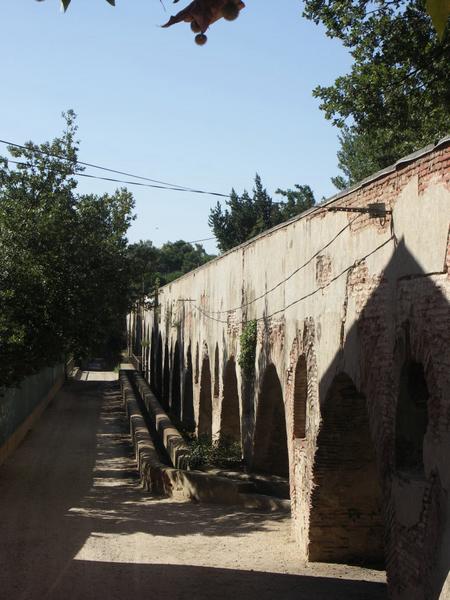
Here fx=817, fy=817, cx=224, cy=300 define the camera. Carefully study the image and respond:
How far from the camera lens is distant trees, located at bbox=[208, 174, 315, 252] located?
46.1m

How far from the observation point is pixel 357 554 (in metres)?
9.47

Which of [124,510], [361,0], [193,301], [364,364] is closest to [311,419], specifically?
[364,364]

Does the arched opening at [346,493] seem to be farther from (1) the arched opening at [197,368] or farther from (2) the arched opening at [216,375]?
(1) the arched opening at [197,368]

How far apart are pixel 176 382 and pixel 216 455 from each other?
1271 cm

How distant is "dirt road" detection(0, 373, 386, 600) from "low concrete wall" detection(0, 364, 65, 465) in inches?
53.9

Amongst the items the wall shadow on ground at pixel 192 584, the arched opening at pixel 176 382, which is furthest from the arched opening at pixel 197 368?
the wall shadow on ground at pixel 192 584

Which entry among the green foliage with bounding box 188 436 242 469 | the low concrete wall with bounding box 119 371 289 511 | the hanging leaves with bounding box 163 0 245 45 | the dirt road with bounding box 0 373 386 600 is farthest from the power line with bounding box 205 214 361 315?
the hanging leaves with bounding box 163 0 245 45

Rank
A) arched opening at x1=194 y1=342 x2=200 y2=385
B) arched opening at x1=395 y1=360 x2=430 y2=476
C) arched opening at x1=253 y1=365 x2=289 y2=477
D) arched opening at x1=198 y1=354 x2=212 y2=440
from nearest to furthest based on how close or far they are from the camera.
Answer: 1. arched opening at x1=395 y1=360 x2=430 y2=476
2. arched opening at x1=253 y1=365 x2=289 y2=477
3. arched opening at x1=198 y1=354 x2=212 y2=440
4. arched opening at x1=194 y1=342 x2=200 y2=385

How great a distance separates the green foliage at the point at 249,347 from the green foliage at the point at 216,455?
65.3 inches

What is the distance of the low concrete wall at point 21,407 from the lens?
17155mm

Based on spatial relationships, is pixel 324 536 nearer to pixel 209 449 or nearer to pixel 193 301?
pixel 209 449

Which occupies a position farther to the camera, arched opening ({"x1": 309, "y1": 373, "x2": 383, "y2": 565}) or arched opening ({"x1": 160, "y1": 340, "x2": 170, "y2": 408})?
arched opening ({"x1": 160, "y1": 340, "x2": 170, "y2": 408})

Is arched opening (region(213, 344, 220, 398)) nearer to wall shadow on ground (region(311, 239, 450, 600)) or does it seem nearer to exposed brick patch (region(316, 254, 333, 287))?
exposed brick patch (region(316, 254, 333, 287))

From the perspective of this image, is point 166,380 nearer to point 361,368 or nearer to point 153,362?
point 153,362
